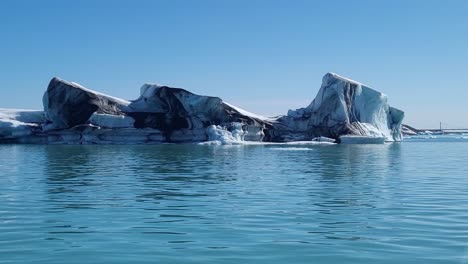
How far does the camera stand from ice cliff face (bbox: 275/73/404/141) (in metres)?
57.0

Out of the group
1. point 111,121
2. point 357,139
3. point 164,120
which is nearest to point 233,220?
point 111,121

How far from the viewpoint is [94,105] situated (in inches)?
2084

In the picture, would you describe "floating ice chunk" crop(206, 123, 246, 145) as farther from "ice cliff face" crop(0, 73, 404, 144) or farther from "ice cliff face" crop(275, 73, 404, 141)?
"ice cliff face" crop(275, 73, 404, 141)

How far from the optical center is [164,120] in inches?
2138

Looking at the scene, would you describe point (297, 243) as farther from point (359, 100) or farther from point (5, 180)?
point (359, 100)

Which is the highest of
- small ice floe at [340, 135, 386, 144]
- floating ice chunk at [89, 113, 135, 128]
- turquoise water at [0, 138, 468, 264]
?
floating ice chunk at [89, 113, 135, 128]

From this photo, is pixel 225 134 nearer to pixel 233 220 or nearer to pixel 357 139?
pixel 357 139

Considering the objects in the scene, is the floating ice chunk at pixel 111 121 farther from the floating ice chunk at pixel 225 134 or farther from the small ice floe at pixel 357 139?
the small ice floe at pixel 357 139

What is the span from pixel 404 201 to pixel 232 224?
4.85 metres

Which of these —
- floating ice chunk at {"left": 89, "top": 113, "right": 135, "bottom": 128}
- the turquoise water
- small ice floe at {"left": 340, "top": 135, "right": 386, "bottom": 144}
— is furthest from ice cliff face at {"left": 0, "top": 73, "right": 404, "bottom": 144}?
the turquoise water

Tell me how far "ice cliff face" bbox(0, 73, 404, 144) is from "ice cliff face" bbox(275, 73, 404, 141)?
4.0 inches

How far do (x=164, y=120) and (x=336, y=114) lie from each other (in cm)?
1738

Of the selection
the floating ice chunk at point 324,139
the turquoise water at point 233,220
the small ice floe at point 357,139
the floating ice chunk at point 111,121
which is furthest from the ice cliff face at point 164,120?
the turquoise water at point 233,220

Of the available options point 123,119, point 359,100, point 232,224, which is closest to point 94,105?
point 123,119
